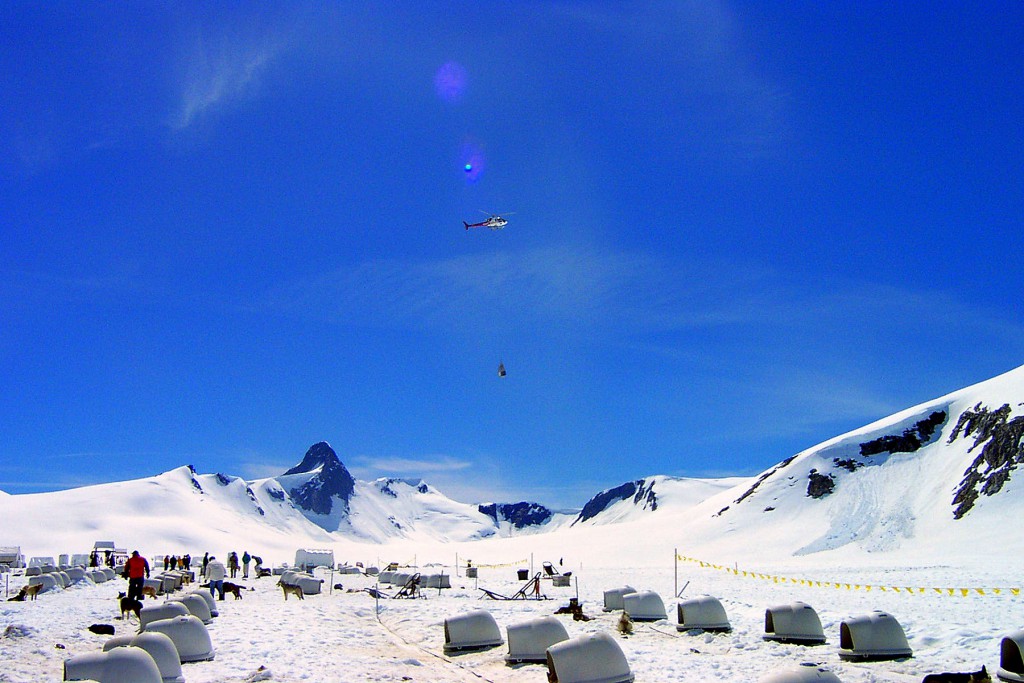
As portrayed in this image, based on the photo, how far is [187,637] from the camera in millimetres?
18422

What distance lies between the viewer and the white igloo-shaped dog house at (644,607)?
87.5 feet

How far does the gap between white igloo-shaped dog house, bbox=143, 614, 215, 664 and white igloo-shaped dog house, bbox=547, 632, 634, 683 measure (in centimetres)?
923

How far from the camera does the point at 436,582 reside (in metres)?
49.5

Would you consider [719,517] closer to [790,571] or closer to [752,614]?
[790,571]

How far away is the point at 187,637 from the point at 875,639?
17.0 meters

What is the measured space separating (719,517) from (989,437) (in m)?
35.4

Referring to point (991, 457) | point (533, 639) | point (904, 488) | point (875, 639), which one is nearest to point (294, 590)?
point (533, 639)

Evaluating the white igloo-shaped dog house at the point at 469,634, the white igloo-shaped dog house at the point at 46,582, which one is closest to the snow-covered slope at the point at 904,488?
the white igloo-shaped dog house at the point at 469,634

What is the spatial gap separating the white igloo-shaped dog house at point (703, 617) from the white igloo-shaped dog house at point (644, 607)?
2.60 m

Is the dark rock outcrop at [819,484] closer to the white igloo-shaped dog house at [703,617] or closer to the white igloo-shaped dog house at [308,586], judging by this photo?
the white igloo-shaped dog house at [308,586]

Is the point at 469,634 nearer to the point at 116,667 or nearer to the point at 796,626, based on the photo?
the point at 796,626

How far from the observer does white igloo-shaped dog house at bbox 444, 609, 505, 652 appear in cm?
2170

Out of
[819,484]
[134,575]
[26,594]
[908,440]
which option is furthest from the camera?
[908,440]

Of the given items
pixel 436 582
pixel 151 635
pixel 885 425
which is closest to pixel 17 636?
pixel 151 635
